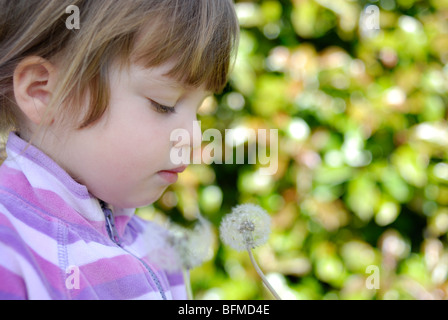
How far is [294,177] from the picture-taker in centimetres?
142

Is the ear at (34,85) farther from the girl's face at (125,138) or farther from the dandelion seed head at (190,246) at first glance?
the dandelion seed head at (190,246)

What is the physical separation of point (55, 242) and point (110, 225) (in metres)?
0.16

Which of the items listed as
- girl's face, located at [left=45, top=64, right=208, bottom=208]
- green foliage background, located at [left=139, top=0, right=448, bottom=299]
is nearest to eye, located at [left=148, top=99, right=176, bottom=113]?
girl's face, located at [left=45, top=64, right=208, bottom=208]

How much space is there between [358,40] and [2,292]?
1189 mm

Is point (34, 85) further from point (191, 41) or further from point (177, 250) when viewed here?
point (177, 250)

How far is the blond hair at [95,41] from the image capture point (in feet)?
2.35

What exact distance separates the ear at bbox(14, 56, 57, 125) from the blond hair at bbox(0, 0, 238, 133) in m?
0.02

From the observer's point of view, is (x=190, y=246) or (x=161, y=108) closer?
(x=161, y=108)

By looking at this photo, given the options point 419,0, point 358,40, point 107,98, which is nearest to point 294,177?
point 358,40

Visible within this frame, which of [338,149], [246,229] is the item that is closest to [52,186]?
[246,229]

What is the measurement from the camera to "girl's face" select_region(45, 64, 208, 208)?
0.73 meters

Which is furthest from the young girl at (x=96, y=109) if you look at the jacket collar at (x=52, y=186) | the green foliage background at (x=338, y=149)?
the green foliage background at (x=338, y=149)

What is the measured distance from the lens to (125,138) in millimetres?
728

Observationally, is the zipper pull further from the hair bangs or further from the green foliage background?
the green foliage background
